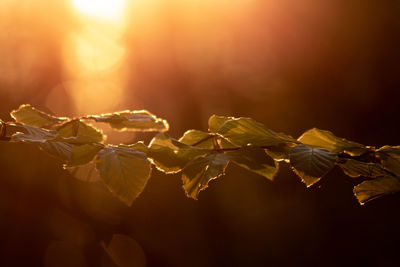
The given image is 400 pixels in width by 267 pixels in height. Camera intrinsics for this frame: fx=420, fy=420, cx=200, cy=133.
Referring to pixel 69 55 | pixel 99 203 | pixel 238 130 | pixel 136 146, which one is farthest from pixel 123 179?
pixel 69 55

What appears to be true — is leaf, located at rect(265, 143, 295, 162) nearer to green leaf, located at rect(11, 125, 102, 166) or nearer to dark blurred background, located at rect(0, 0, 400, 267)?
green leaf, located at rect(11, 125, 102, 166)

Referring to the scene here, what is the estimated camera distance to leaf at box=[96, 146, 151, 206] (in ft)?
1.80

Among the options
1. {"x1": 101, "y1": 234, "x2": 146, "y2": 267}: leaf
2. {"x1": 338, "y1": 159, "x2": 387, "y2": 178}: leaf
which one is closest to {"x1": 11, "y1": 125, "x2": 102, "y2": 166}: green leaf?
{"x1": 338, "y1": 159, "x2": 387, "y2": 178}: leaf

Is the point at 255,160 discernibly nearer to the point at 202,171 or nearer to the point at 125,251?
the point at 202,171

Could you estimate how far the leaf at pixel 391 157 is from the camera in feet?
2.23

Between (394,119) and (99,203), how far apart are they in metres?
4.73

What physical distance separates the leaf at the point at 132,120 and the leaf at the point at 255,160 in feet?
0.66

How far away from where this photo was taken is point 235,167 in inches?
251

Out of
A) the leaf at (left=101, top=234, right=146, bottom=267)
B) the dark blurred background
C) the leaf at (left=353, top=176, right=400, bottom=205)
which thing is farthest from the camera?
the leaf at (left=101, top=234, right=146, bottom=267)

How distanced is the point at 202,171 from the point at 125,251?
7.13m

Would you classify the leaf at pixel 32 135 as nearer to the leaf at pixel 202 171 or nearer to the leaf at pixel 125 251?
the leaf at pixel 202 171

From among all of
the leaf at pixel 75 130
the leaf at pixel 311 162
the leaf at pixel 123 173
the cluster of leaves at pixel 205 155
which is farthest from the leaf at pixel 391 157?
the leaf at pixel 75 130

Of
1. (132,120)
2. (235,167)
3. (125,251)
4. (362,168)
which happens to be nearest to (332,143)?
(362,168)

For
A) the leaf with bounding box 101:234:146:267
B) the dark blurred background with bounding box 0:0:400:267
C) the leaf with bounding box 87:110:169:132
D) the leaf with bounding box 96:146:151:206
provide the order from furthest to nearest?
the leaf with bounding box 101:234:146:267 → the dark blurred background with bounding box 0:0:400:267 → the leaf with bounding box 87:110:169:132 → the leaf with bounding box 96:146:151:206
